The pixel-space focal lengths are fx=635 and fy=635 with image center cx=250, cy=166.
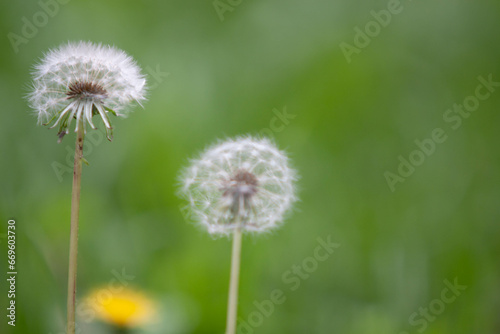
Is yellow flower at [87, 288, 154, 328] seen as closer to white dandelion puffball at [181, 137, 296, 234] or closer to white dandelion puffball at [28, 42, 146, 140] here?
white dandelion puffball at [181, 137, 296, 234]

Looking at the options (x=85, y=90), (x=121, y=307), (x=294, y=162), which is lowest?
(x=121, y=307)

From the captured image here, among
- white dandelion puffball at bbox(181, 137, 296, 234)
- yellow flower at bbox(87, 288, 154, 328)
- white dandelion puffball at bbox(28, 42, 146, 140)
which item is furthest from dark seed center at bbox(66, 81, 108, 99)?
yellow flower at bbox(87, 288, 154, 328)

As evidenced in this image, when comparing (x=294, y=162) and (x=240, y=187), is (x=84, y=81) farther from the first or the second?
(x=294, y=162)

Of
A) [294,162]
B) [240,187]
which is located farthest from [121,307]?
[294,162]

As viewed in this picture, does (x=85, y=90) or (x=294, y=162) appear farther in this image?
(x=294, y=162)

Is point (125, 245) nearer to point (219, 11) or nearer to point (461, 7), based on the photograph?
point (219, 11)

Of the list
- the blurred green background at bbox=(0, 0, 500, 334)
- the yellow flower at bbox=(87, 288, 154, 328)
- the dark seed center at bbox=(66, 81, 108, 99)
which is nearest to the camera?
the dark seed center at bbox=(66, 81, 108, 99)
